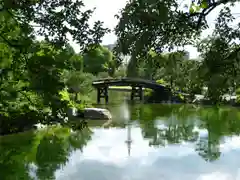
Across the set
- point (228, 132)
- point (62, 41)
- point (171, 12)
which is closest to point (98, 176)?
point (62, 41)

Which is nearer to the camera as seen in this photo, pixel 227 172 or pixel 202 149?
pixel 227 172

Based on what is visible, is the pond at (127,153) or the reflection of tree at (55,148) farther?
the reflection of tree at (55,148)

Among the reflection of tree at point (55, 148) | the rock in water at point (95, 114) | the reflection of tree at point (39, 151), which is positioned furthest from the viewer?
the rock in water at point (95, 114)

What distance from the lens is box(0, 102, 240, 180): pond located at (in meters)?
10.9

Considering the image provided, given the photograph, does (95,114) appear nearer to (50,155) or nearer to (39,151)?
(39,151)

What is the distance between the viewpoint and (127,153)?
44.8 feet

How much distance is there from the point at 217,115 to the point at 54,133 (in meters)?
12.5

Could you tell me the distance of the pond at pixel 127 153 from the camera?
10.9 metres

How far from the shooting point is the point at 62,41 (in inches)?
167

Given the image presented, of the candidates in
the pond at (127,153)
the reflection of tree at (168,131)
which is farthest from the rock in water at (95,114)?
the reflection of tree at (168,131)

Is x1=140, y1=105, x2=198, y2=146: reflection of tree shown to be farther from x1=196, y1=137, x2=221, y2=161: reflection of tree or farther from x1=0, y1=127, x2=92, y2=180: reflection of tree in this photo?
x1=0, y1=127, x2=92, y2=180: reflection of tree

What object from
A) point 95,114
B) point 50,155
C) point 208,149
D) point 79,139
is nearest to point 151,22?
point 50,155

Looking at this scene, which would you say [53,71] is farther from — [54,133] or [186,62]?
[54,133]

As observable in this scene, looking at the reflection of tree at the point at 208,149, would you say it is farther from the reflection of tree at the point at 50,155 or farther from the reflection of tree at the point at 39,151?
the reflection of tree at the point at 50,155
